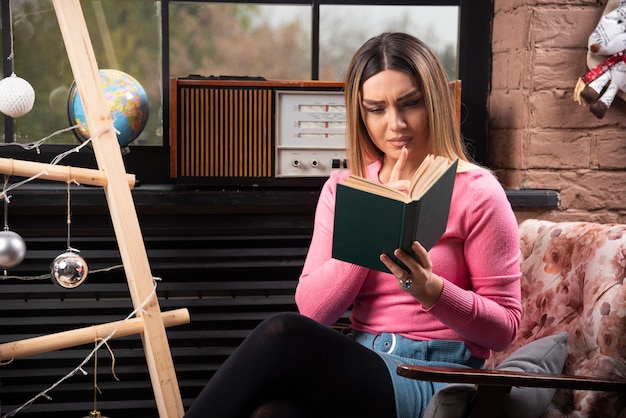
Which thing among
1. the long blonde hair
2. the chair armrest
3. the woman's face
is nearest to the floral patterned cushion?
the chair armrest

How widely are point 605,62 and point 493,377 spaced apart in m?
1.21

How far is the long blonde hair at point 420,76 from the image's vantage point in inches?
65.6

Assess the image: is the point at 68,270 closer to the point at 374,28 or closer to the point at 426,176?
the point at 426,176

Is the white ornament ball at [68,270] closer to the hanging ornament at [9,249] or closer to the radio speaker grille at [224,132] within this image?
the hanging ornament at [9,249]

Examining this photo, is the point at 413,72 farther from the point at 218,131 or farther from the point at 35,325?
the point at 35,325

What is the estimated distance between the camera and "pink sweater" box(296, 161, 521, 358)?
1.64 metres

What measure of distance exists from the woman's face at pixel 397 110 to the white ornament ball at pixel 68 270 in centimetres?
70

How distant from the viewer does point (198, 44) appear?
245cm

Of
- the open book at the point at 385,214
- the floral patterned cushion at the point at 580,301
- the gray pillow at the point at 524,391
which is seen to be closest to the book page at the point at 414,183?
the open book at the point at 385,214

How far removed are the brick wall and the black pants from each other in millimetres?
1057

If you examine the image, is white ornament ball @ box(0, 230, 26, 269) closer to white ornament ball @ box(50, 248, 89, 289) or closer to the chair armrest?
white ornament ball @ box(50, 248, 89, 289)

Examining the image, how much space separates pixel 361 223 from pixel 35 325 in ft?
4.00

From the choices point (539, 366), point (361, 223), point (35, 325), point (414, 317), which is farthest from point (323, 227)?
point (35, 325)

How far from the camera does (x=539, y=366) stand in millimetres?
1594
